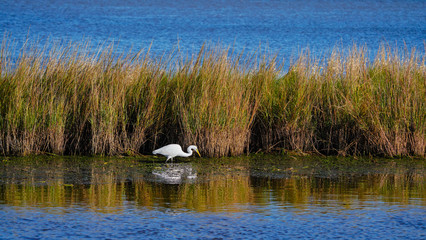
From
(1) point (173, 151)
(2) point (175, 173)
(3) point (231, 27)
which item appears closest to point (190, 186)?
(2) point (175, 173)

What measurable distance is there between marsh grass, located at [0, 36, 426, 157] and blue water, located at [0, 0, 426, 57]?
19231mm

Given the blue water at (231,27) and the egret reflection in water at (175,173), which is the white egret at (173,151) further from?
the blue water at (231,27)

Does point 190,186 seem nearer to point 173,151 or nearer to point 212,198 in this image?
point 212,198

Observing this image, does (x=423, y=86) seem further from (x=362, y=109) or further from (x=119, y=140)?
(x=119, y=140)

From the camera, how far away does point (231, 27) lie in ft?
173

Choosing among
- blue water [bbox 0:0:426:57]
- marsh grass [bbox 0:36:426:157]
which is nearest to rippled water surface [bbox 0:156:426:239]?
marsh grass [bbox 0:36:426:157]

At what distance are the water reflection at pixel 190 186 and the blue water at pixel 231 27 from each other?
21136mm

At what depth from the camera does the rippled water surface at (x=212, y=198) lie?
6676 millimetres

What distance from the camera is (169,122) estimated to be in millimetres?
11805

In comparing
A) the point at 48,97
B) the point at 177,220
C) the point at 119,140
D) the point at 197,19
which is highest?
the point at 197,19

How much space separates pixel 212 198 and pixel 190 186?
89cm

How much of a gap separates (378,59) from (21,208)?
7918mm

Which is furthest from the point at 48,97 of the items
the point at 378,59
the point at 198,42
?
the point at 198,42

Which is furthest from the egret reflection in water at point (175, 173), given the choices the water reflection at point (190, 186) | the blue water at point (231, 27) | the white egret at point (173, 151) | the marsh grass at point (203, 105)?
the blue water at point (231, 27)
